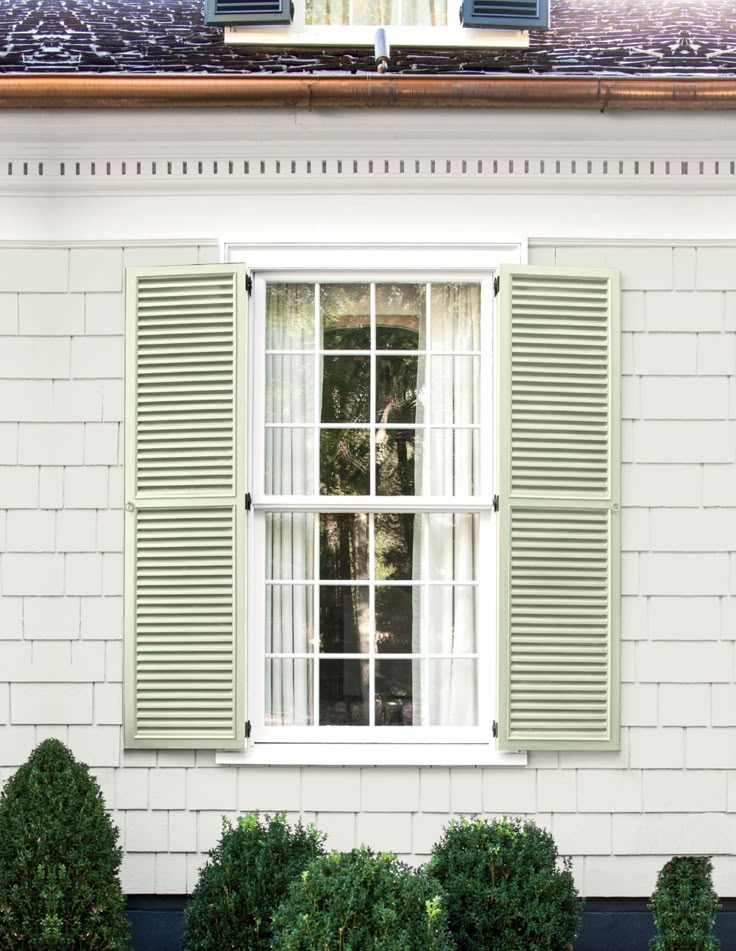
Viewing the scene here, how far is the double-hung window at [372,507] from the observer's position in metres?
5.70

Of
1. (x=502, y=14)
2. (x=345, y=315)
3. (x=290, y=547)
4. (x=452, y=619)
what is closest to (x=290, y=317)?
(x=345, y=315)

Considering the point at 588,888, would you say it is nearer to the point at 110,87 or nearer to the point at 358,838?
the point at 358,838

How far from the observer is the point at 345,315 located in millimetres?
5922

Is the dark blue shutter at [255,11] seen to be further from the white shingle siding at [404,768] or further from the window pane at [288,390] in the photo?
the window pane at [288,390]

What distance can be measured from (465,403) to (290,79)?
1643mm

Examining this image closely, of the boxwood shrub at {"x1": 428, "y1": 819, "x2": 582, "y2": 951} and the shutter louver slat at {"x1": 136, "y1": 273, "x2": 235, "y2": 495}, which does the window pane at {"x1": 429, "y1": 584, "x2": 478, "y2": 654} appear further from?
the shutter louver slat at {"x1": 136, "y1": 273, "x2": 235, "y2": 495}

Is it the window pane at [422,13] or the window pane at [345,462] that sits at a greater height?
the window pane at [422,13]

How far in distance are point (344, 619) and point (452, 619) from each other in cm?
50

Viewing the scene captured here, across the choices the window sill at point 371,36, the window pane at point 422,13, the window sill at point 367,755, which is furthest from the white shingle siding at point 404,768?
the window pane at point 422,13

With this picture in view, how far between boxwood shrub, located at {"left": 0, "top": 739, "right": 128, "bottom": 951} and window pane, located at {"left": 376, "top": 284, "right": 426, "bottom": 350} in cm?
243

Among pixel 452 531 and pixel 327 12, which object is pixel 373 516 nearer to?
pixel 452 531

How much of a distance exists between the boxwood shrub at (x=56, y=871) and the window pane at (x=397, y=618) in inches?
58.9

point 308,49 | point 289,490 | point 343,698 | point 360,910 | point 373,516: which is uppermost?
point 308,49

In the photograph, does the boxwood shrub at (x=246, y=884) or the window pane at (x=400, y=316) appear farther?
the window pane at (x=400, y=316)
